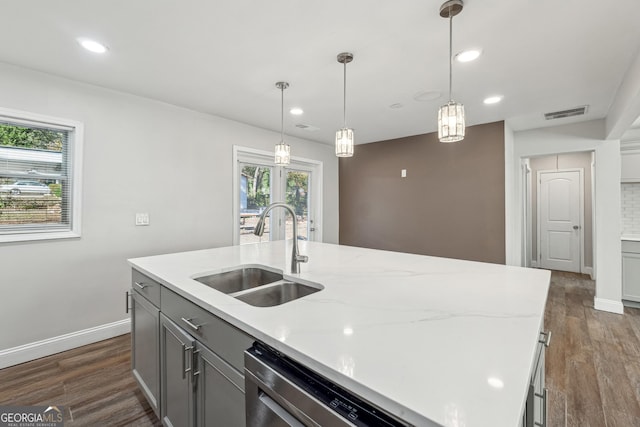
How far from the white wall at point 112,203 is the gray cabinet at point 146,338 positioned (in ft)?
3.83

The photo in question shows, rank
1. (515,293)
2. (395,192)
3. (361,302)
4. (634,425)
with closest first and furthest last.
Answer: (361,302) < (515,293) < (634,425) < (395,192)

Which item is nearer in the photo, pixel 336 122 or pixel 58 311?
pixel 58 311

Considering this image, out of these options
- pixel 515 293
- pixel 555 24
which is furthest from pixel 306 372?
pixel 555 24

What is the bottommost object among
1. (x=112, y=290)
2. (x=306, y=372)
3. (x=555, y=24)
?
(x=112, y=290)

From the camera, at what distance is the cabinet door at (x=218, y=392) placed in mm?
1054

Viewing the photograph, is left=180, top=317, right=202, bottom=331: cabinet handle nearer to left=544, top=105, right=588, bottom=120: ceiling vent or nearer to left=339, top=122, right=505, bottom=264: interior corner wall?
left=339, top=122, right=505, bottom=264: interior corner wall

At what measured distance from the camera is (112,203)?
2.78 m

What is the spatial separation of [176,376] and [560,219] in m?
6.77

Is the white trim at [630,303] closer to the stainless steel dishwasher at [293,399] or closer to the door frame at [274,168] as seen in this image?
the door frame at [274,168]

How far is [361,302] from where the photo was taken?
117cm

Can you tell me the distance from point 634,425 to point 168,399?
271 cm

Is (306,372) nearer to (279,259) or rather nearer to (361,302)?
(361,302)

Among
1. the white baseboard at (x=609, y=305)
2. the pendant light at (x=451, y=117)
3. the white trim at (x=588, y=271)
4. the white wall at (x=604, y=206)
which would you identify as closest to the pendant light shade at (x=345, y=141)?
the pendant light at (x=451, y=117)

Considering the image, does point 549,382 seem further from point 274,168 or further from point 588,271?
point 588,271
